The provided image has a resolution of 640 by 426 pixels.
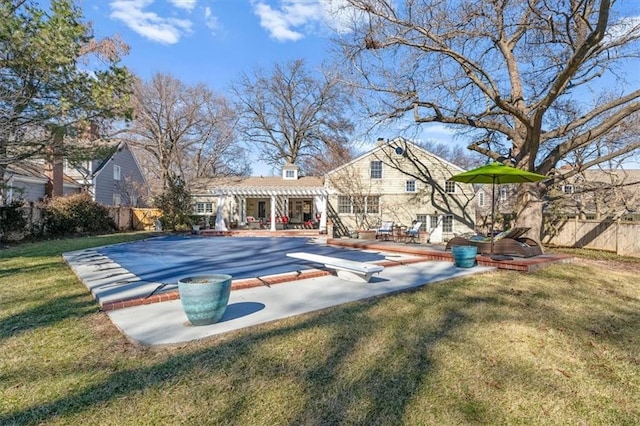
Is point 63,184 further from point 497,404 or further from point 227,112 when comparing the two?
point 497,404

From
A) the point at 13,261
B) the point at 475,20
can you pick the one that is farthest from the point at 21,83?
the point at 475,20

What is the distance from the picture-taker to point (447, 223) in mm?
21734

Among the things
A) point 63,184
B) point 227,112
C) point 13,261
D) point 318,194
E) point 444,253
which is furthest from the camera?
point 227,112

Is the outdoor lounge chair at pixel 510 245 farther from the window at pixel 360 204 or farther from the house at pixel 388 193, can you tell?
the window at pixel 360 204

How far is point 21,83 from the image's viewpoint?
32.6 feet

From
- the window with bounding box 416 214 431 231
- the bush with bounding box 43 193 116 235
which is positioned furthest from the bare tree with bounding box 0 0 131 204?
the window with bounding box 416 214 431 231

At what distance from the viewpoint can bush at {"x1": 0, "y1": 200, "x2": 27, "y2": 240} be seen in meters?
14.5

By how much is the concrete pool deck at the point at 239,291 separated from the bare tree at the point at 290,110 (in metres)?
26.5

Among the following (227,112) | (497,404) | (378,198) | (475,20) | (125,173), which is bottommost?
(497,404)

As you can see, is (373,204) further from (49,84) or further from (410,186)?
(49,84)

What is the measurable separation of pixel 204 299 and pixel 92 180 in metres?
25.7

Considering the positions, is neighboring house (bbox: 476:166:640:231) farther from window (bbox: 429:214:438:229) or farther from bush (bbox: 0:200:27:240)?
bush (bbox: 0:200:27:240)

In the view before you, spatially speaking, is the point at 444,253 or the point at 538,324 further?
the point at 444,253

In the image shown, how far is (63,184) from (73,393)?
2535cm
